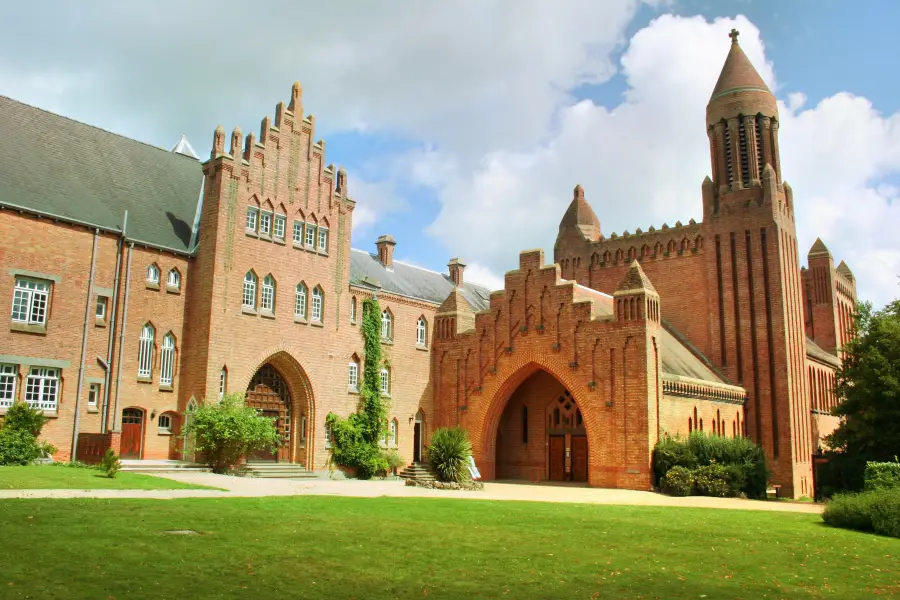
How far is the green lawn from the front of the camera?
61.8 feet

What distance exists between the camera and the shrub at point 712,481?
29281 mm

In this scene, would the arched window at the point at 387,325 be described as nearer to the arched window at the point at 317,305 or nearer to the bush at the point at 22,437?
the arched window at the point at 317,305

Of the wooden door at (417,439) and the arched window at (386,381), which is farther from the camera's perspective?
the wooden door at (417,439)

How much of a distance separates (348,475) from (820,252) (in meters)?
40.4

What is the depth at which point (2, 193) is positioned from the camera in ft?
87.4

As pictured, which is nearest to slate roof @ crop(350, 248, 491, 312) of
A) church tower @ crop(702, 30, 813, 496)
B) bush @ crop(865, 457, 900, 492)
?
church tower @ crop(702, 30, 813, 496)

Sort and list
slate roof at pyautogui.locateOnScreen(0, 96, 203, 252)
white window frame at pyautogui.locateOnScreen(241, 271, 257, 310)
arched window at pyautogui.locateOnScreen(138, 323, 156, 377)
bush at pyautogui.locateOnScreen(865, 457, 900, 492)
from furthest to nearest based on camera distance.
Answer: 1. white window frame at pyautogui.locateOnScreen(241, 271, 257, 310)
2. arched window at pyautogui.locateOnScreen(138, 323, 156, 377)
3. slate roof at pyautogui.locateOnScreen(0, 96, 203, 252)
4. bush at pyautogui.locateOnScreen(865, 457, 900, 492)

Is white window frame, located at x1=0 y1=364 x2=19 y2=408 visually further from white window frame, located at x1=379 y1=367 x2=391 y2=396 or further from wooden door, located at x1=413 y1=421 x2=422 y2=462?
wooden door, located at x1=413 y1=421 x2=422 y2=462

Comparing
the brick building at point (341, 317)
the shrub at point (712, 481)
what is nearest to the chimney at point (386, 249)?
the brick building at point (341, 317)

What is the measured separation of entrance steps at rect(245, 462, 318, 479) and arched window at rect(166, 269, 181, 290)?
793cm

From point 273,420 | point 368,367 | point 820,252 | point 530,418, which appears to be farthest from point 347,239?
point 820,252

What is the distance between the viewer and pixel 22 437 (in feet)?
80.7

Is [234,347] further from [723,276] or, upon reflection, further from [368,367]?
[723,276]

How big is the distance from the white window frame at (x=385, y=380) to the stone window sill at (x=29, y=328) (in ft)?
52.0
